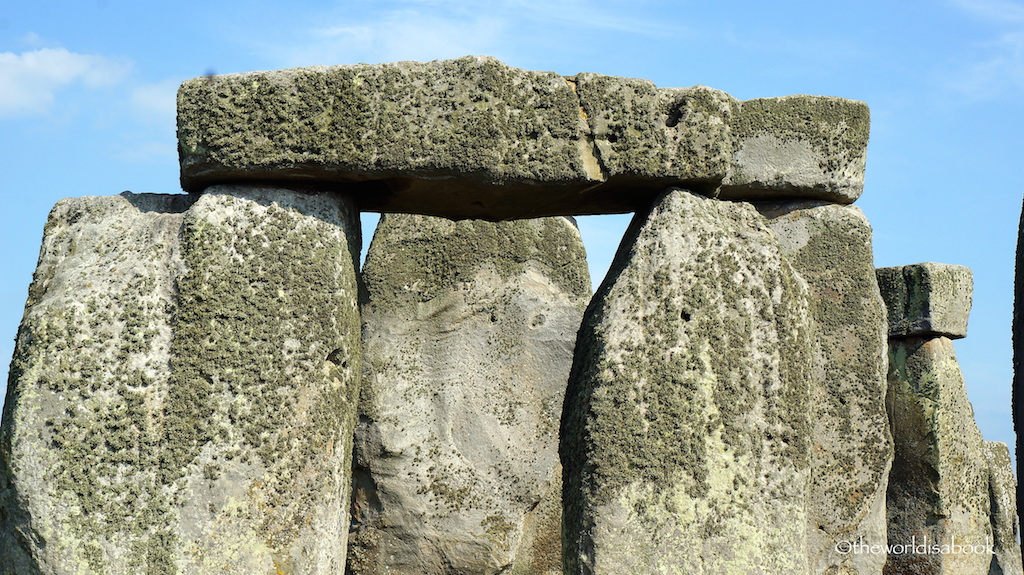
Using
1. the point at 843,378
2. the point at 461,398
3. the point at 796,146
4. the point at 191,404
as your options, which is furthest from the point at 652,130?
the point at 461,398

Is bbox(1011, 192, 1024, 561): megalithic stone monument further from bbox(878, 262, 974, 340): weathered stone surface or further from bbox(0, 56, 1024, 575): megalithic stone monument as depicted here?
bbox(878, 262, 974, 340): weathered stone surface

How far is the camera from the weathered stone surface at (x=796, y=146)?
6.08 m

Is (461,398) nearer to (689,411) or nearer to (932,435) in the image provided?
(932,435)

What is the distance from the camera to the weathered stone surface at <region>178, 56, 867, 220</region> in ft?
13.4

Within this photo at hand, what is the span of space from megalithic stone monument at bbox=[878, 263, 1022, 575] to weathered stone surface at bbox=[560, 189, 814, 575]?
334cm

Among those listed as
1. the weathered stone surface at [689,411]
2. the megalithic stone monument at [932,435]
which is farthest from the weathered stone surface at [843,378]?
the weathered stone surface at [689,411]

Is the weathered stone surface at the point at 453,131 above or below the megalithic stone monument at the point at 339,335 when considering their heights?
above

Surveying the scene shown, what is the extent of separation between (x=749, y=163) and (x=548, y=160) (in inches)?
86.4

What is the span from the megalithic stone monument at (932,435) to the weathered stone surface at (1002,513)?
4.34 feet

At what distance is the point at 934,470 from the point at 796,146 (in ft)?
7.76

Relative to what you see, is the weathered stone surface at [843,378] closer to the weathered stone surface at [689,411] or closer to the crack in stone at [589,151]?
the weathered stone surface at [689,411]

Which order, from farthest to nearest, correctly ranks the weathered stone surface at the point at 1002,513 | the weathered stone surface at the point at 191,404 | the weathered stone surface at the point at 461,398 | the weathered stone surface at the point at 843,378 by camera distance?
the weathered stone surface at the point at 1002,513, the weathered stone surface at the point at 461,398, the weathered stone surface at the point at 843,378, the weathered stone surface at the point at 191,404

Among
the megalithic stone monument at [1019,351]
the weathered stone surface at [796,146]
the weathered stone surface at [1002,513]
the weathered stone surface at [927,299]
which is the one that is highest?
the weathered stone surface at [796,146]

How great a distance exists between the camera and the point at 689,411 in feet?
13.1
